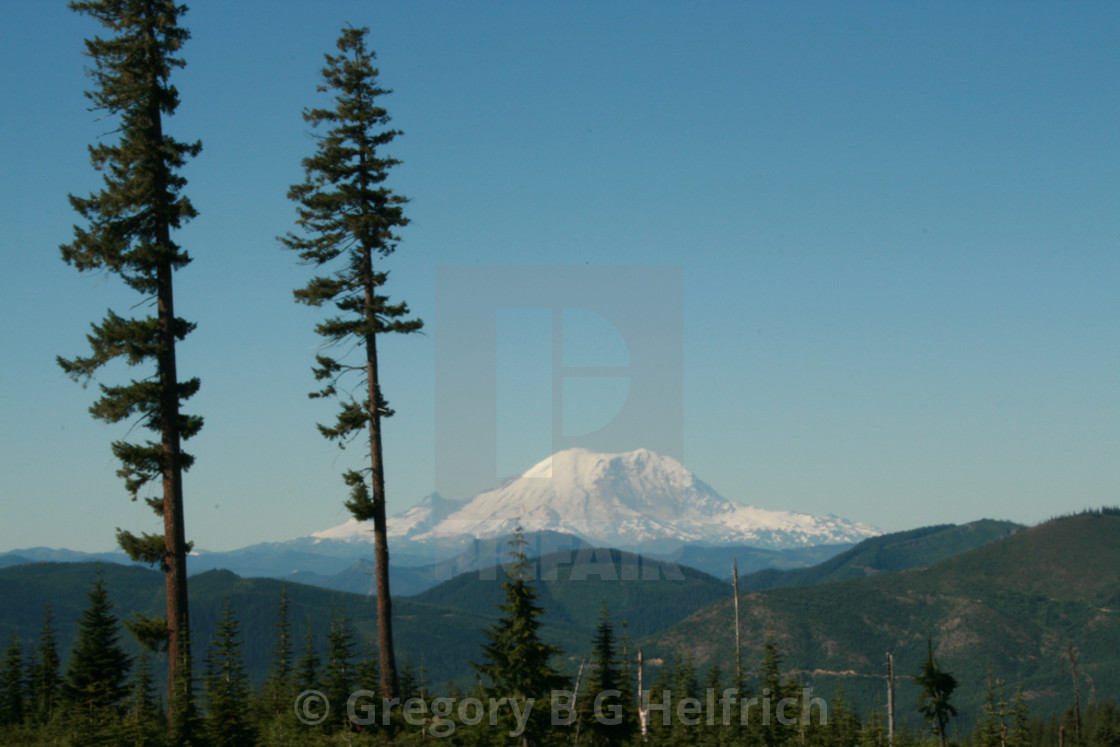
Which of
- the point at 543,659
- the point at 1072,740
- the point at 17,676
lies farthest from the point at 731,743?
the point at 1072,740

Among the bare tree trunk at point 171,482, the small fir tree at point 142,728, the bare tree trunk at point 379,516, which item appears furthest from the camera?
the bare tree trunk at point 379,516

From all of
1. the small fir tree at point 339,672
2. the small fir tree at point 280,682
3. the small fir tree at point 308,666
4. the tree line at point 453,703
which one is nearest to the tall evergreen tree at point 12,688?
the tree line at point 453,703

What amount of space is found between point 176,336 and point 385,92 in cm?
1051

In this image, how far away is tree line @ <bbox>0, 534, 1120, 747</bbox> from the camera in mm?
28266

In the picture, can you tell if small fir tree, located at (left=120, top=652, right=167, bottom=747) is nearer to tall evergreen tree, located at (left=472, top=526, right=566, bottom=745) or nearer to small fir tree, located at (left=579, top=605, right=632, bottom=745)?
tall evergreen tree, located at (left=472, top=526, right=566, bottom=745)

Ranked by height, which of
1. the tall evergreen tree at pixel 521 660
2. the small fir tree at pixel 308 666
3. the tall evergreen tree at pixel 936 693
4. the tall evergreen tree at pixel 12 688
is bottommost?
the tall evergreen tree at pixel 936 693

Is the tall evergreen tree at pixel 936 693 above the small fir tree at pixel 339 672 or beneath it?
beneath

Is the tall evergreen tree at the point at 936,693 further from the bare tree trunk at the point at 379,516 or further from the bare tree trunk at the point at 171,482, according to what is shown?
the bare tree trunk at the point at 171,482

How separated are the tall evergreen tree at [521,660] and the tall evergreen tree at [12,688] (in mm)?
28195

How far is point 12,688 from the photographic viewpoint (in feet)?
203

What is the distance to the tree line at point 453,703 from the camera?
2827 cm

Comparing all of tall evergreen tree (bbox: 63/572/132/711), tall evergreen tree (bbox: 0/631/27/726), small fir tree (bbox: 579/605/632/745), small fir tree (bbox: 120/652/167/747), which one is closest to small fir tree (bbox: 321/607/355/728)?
small fir tree (bbox: 120/652/167/747)

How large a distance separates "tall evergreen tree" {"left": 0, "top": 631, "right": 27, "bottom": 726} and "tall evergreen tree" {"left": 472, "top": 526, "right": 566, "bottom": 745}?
28195mm

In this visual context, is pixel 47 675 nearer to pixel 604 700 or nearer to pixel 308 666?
pixel 308 666
